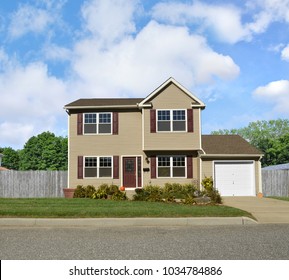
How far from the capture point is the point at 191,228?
10484mm

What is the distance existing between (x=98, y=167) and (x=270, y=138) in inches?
2128

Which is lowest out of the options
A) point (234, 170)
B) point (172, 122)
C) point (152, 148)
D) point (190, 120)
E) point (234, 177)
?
point (234, 177)

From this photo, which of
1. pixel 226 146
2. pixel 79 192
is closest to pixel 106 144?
pixel 79 192

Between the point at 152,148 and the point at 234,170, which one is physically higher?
the point at 152,148

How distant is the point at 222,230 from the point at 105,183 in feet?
47.0

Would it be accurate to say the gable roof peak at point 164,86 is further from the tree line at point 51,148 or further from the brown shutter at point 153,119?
the tree line at point 51,148

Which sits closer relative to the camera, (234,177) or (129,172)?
(129,172)

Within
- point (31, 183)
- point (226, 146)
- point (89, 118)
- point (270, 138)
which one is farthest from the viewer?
point (270, 138)

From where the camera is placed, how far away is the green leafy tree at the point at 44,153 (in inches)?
2842

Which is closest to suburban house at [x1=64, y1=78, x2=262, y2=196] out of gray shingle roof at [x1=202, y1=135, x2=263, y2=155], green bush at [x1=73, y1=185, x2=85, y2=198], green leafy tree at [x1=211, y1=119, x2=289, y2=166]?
gray shingle roof at [x1=202, y1=135, x2=263, y2=155]

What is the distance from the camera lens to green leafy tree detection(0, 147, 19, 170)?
249 feet

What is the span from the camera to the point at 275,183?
87.7 feet

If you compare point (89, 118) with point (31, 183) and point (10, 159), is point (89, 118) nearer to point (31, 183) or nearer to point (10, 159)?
point (31, 183)

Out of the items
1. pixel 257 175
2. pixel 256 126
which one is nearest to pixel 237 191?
pixel 257 175
